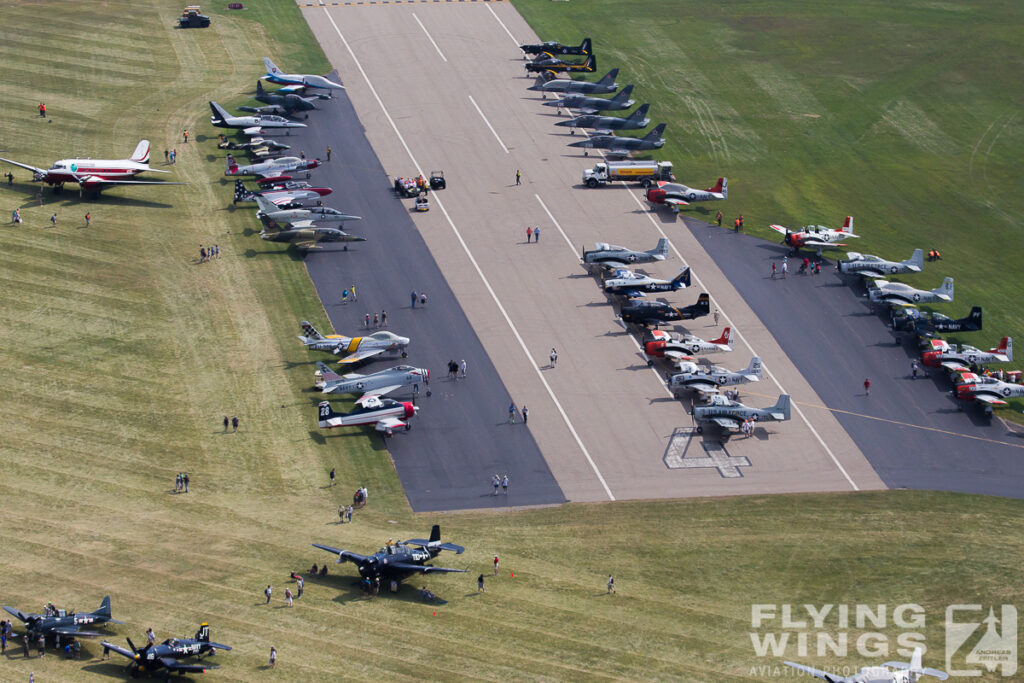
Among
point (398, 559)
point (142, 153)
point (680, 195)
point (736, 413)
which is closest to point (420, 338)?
point (736, 413)

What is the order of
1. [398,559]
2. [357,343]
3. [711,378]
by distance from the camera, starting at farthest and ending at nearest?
[357,343], [711,378], [398,559]

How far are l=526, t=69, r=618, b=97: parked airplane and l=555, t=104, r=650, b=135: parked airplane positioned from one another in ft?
27.9

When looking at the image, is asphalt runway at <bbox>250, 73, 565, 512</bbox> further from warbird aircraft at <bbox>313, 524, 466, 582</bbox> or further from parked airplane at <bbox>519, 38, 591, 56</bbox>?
parked airplane at <bbox>519, 38, 591, 56</bbox>

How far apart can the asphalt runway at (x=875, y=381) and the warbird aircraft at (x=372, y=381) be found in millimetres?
37803

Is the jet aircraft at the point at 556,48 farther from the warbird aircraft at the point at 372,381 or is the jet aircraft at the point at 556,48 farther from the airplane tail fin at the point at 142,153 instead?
the warbird aircraft at the point at 372,381

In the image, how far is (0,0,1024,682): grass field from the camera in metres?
97.2

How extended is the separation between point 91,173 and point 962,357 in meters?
97.1

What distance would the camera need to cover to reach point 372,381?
125 meters

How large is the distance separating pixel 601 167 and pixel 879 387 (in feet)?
159

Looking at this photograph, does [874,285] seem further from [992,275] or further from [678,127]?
[678,127]

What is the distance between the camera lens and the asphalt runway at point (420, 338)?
11744 cm

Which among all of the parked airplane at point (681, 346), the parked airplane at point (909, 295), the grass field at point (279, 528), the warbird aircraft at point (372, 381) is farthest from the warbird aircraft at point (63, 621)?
the parked airplane at point (909, 295)

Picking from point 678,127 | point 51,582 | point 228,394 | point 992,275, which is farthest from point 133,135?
point 992,275

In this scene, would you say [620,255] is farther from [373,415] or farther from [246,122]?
[246,122]
